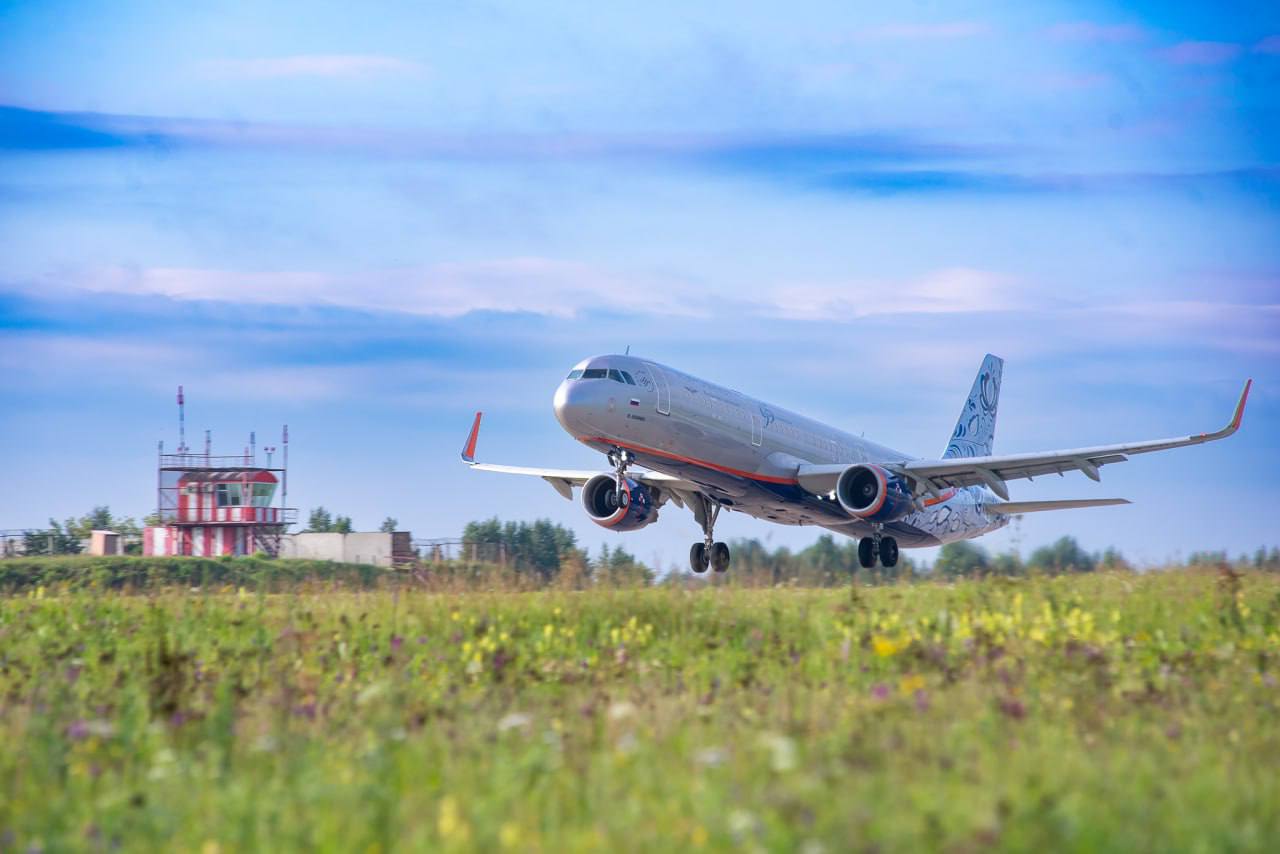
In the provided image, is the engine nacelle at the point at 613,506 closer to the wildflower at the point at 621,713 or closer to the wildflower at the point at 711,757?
the wildflower at the point at 621,713

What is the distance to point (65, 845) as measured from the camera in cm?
790

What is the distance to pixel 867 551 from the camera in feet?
127

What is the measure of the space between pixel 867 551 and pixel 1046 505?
17.2 ft

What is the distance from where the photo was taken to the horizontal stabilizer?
37719 mm

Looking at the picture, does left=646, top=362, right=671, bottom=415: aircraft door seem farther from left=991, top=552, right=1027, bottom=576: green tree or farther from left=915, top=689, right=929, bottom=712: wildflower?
left=915, top=689, right=929, bottom=712: wildflower

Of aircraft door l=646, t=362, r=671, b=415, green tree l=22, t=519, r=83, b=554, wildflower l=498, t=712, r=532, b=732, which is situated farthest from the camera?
green tree l=22, t=519, r=83, b=554

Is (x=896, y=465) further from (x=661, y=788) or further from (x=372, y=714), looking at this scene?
(x=661, y=788)

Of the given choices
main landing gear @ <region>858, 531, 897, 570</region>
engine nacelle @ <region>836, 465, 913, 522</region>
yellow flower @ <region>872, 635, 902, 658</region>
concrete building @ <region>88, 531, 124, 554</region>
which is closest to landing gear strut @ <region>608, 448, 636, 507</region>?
engine nacelle @ <region>836, 465, 913, 522</region>

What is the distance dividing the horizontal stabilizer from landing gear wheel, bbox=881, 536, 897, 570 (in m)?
4.51

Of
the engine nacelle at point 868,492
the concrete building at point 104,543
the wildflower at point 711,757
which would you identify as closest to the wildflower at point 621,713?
the wildflower at point 711,757

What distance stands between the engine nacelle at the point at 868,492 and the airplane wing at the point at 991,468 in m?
0.38

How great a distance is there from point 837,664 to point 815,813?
22.0 feet

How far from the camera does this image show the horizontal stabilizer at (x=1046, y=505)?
3772 cm

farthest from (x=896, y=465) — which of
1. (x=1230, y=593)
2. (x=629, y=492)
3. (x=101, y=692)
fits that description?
(x=101, y=692)
